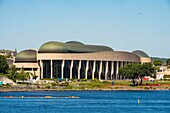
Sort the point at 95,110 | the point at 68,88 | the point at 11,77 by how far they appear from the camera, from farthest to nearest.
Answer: the point at 11,77, the point at 68,88, the point at 95,110

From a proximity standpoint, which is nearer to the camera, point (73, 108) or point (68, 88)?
point (73, 108)

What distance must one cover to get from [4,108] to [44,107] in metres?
6.41

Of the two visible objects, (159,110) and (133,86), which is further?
(133,86)

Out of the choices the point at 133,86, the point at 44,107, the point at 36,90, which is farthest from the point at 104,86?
the point at 44,107

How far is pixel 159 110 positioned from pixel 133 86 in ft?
287

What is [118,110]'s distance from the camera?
101 metres

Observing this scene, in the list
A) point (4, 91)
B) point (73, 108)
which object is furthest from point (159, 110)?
point (4, 91)

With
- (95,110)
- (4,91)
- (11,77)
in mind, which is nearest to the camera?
(95,110)

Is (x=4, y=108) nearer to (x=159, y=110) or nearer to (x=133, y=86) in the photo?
(x=159, y=110)

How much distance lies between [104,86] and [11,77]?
1047 inches

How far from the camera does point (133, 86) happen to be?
622 ft

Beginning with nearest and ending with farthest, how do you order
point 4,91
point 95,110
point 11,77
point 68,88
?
point 95,110, point 4,91, point 68,88, point 11,77

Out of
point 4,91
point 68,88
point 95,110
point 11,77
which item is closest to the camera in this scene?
point 95,110

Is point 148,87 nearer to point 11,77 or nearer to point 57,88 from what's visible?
point 57,88
